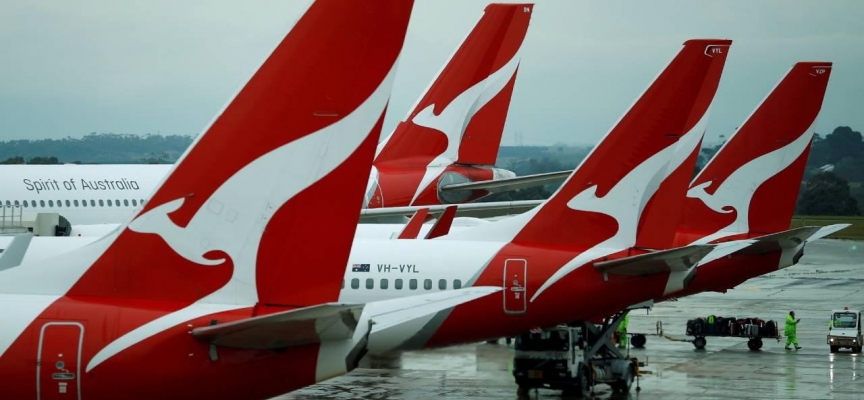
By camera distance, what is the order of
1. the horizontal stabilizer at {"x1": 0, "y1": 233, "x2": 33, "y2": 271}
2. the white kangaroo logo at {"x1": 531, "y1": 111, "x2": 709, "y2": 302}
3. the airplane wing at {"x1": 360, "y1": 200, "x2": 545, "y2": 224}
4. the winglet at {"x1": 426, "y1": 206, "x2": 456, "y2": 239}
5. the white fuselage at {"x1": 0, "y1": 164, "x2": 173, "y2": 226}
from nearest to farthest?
the horizontal stabilizer at {"x1": 0, "y1": 233, "x2": 33, "y2": 271} < the white kangaroo logo at {"x1": 531, "y1": 111, "x2": 709, "y2": 302} < the winglet at {"x1": 426, "y1": 206, "x2": 456, "y2": 239} < the airplane wing at {"x1": 360, "y1": 200, "x2": 545, "y2": 224} < the white fuselage at {"x1": 0, "y1": 164, "x2": 173, "y2": 226}

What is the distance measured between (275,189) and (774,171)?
25.1 metres

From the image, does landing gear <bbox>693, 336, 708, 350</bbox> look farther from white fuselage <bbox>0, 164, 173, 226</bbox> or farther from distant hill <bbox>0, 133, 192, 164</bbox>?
distant hill <bbox>0, 133, 192, 164</bbox>

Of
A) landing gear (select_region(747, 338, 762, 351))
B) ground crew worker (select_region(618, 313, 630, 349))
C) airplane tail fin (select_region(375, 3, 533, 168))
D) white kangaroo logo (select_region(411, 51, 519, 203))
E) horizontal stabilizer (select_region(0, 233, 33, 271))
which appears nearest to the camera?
horizontal stabilizer (select_region(0, 233, 33, 271))

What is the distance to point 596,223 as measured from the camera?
926 inches

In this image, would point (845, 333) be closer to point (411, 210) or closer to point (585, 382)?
point (411, 210)

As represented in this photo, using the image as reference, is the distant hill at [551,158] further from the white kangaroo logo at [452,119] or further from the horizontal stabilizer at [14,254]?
the horizontal stabilizer at [14,254]

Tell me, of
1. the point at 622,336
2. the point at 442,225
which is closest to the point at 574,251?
the point at 442,225

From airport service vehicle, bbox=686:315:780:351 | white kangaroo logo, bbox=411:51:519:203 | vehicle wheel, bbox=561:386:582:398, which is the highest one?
white kangaroo logo, bbox=411:51:519:203

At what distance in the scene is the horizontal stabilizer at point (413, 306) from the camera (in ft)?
40.4

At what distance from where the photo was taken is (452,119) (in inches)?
1617

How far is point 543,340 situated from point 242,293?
15.4 meters

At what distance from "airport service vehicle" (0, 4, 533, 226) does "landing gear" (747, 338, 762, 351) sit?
1093 cm

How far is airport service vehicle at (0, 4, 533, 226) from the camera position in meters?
39.5

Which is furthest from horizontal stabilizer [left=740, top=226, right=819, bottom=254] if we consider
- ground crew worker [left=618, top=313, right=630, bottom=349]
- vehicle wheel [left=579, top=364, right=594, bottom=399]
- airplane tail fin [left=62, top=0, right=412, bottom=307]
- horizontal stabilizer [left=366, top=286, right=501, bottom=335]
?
airplane tail fin [left=62, top=0, right=412, bottom=307]
